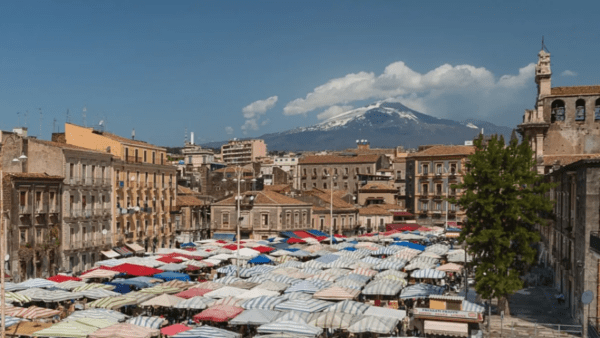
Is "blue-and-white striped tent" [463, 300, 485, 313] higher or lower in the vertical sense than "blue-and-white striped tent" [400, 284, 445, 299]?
higher

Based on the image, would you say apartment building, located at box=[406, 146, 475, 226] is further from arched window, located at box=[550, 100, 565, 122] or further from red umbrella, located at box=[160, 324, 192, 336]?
red umbrella, located at box=[160, 324, 192, 336]

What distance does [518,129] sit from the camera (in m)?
52.9

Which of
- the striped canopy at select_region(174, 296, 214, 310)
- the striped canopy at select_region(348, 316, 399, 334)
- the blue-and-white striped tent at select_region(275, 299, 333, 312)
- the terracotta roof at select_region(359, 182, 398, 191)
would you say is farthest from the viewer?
the terracotta roof at select_region(359, 182, 398, 191)

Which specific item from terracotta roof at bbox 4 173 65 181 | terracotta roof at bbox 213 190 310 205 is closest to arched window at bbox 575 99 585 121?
terracotta roof at bbox 213 190 310 205

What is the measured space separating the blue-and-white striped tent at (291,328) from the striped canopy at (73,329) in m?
6.65

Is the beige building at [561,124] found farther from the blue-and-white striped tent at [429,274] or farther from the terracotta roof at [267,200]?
the terracotta roof at [267,200]

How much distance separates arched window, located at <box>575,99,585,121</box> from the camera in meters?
50.3

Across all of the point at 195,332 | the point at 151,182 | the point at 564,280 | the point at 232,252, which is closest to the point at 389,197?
the point at 151,182

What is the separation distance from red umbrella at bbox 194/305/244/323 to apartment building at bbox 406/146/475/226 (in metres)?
71.3

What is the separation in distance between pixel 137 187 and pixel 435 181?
2012 inches

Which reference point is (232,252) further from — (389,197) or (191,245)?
(389,197)

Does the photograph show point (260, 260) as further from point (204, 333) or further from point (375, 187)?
point (375, 187)

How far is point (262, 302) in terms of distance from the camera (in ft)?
97.2

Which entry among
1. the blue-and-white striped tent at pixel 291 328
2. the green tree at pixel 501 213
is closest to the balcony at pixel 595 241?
the green tree at pixel 501 213
